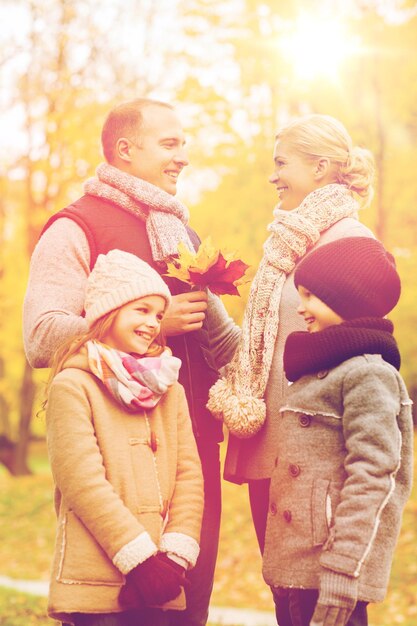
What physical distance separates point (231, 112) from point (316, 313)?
9.59 m

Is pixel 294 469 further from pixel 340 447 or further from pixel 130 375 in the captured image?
pixel 130 375

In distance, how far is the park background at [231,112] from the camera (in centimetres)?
1066

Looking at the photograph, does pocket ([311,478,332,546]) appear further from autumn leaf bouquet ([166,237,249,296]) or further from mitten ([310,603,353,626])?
autumn leaf bouquet ([166,237,249,296])

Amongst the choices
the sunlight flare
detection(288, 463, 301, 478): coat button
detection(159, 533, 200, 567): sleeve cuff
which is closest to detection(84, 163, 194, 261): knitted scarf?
detection(288, 463, 301, 478): coat button

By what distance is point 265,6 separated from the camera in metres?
11.3

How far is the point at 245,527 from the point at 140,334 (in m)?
9.23

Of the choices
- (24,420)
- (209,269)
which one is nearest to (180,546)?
(209,269)

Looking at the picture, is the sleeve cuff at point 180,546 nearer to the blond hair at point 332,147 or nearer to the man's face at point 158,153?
the man's face at point 158,153

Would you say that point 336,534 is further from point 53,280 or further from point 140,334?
point 53,280

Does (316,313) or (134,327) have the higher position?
(316,313)

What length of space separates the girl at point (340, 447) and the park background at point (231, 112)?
4.95 meters

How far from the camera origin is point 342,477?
283cm

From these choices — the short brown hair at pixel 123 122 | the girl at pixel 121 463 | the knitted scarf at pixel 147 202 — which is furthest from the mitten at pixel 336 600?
the short brown hair at pixel 123 122

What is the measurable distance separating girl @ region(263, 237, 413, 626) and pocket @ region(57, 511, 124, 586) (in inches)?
23.1
